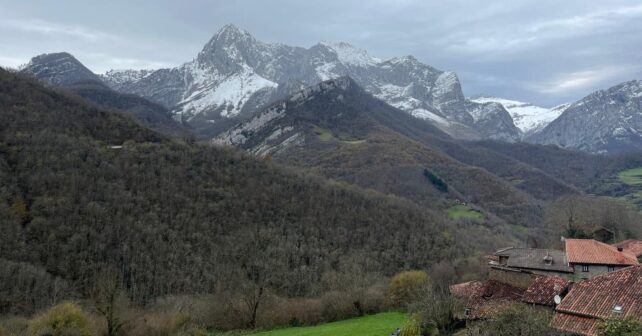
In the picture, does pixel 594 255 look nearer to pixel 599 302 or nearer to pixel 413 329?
pixel 599 302

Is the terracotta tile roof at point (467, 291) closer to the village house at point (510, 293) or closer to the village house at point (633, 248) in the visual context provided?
the village house at point (510, 293)

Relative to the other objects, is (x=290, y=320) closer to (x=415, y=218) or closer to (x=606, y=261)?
(x=606, y=261)

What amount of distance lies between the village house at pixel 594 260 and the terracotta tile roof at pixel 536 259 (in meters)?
1.23

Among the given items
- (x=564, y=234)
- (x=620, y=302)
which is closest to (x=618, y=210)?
(x=564, y=234)

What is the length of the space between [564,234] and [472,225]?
6409 centimetres

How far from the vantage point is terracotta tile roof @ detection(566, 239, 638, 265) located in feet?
161

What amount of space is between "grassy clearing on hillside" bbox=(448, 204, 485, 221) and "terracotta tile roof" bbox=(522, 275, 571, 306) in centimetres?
12209

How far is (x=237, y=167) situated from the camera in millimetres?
136125

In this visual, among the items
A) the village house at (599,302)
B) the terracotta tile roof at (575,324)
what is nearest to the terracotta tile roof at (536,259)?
the village house at (599,302)

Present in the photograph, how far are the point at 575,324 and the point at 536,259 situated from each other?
31337mm

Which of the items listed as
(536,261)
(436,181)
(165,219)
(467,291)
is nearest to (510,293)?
(467,291)

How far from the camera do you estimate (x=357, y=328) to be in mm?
43656

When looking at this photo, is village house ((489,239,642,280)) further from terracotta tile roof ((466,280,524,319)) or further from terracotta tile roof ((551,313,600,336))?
terracotta tile roof ((551,313,600,336))

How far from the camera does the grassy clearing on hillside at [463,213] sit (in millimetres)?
158637
